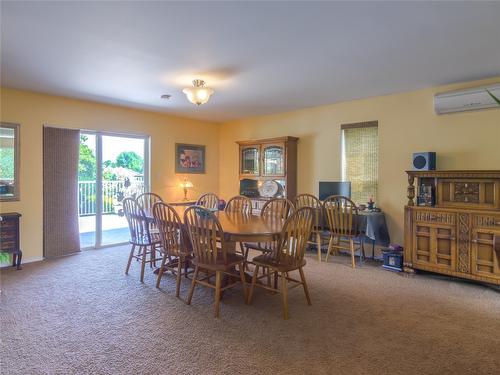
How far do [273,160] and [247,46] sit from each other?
111 inches

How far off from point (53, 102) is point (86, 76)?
1314 millimetres

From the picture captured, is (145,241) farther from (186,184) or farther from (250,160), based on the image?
(250,160)

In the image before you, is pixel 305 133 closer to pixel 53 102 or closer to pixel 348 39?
pixel 348 39

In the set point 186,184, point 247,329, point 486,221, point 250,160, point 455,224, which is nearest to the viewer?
point 247,329

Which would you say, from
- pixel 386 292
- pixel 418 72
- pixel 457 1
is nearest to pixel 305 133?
pixel 418 72

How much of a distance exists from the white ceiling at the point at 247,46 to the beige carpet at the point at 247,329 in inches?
92.9

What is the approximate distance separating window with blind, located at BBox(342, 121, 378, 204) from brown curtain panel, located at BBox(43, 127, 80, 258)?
165 inches

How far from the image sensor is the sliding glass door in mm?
4914

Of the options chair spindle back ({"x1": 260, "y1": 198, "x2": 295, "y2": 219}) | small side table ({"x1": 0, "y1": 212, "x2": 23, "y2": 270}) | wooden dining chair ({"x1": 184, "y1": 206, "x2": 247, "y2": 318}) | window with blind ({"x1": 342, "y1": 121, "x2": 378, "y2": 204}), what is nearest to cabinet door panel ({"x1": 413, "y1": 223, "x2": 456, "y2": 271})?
window with blind ({"x1": 342, "y1": 121, "x2": 378, "y2": 204})

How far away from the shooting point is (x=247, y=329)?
2.40 metres

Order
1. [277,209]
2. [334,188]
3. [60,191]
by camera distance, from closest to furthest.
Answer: [277,209] < [60,191] < [334,188]

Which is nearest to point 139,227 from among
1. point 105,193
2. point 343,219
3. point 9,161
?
point 105,193

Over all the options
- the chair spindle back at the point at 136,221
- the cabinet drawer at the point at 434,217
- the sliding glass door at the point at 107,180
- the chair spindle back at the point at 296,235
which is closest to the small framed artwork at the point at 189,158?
the sliding glass door at the point at 107,180

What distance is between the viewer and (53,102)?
4457mm
